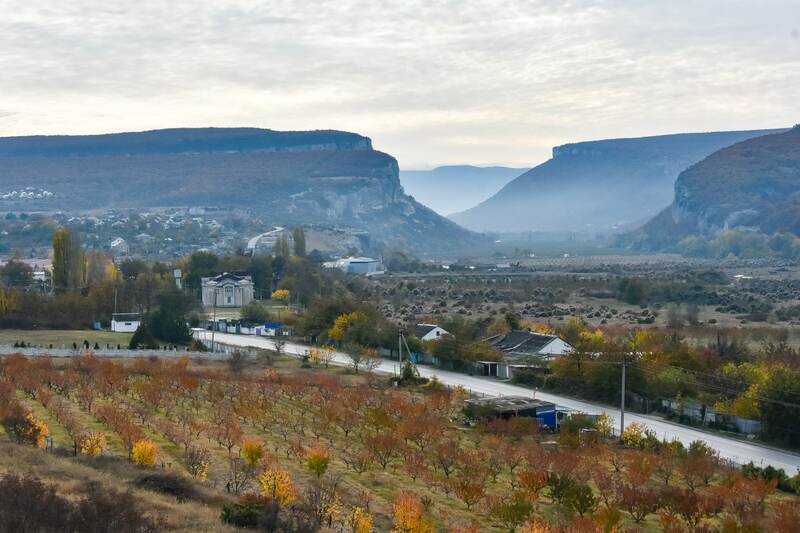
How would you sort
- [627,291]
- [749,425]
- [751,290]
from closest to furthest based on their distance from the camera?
A: [749,425], [627,291], [751,290]

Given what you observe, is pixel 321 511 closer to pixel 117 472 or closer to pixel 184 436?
pixel 117 472

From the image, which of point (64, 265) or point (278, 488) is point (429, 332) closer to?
point (64, 265)

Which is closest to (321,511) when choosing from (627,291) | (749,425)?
(749,425)

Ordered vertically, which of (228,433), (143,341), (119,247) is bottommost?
(143,341)

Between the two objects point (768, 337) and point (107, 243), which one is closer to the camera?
point (768, 337)

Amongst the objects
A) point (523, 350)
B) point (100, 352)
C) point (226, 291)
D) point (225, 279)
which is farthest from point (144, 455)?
point (226, 291)

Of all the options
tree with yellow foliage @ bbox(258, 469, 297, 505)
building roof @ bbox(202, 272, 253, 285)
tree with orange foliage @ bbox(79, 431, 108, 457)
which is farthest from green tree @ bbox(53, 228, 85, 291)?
tree with yellow foliage @ bbox(258, 469, 297, 505)

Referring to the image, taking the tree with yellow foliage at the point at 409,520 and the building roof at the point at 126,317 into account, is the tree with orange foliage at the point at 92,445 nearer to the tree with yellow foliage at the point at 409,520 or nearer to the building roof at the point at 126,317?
the tree with yellow foliage at the point at 409,520
